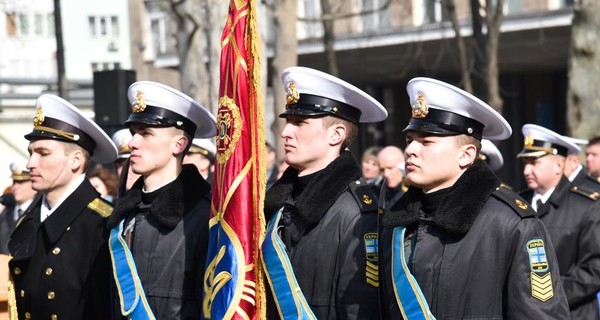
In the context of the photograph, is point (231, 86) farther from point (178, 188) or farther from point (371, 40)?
point (371, 40)

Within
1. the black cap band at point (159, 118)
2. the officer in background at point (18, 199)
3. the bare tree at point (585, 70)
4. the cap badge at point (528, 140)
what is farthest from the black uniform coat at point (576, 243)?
the officer in background at point (18, 199)

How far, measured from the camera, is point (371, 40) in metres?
26.0

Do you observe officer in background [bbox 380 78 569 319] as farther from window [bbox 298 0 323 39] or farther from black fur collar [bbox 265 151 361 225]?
window [bbox 298 0 323 39]

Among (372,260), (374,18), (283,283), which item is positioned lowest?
(283,283)

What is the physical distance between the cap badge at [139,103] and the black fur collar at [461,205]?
1677mm

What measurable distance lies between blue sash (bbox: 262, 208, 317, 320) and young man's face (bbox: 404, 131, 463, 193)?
2.50 ft

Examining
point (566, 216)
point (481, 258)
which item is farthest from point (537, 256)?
point (566, 216)

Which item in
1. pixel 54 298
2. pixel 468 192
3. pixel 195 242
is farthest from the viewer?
pixel 54 298

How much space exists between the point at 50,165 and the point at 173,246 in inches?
41.7

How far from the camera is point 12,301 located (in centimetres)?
649

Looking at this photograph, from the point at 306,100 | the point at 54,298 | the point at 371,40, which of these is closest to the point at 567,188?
the point at 306,100

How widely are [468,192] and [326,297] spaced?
91 centimetres

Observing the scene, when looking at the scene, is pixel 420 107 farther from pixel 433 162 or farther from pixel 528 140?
pixel 528 140

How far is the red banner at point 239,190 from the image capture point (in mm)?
5520
